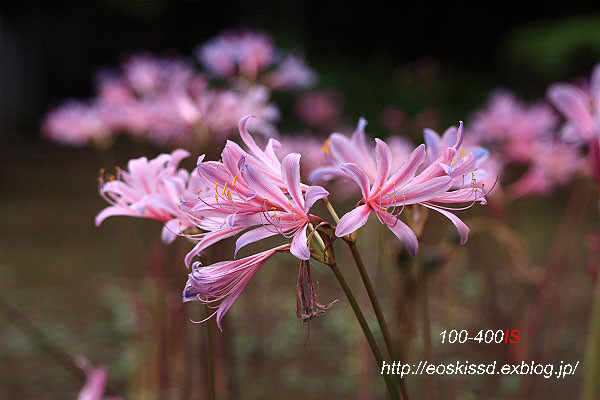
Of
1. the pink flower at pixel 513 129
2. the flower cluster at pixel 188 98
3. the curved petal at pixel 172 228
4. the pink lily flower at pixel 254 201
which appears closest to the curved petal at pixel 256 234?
the pink lily flower at pixel 254 201

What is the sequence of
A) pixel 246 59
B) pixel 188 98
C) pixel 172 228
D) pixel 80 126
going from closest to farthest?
pixel 172 228, pixel 188 98, pixel 246 59, pixel 80 126

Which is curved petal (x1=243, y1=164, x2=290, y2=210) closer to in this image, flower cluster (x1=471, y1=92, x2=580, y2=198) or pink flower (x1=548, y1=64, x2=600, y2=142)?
pink flower (x1=548, y1=64, x2=600, y2=142)

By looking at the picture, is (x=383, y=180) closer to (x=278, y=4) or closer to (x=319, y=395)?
(x=319, y=395)

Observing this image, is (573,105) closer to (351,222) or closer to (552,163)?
(351,222)

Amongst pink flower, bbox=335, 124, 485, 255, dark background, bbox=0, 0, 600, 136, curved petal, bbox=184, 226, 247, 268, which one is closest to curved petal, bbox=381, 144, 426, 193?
pink flower, bbox=335, 124, 485, 255

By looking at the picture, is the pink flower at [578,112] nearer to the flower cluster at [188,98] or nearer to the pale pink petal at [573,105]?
the pale pink petal at [573,105]

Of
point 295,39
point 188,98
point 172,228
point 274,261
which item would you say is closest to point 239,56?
point 188,98
